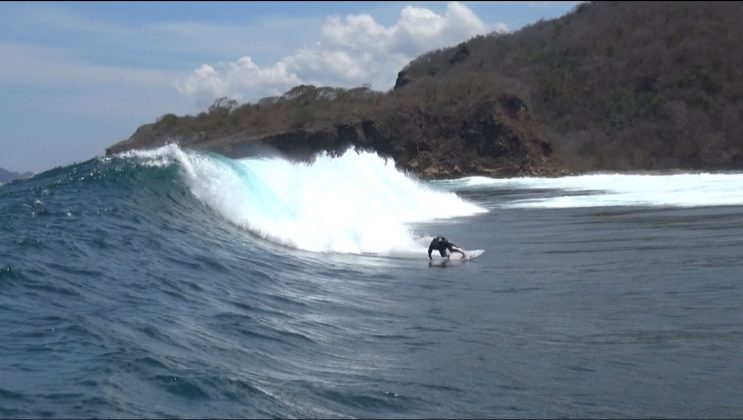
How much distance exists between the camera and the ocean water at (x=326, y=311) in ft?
24.5

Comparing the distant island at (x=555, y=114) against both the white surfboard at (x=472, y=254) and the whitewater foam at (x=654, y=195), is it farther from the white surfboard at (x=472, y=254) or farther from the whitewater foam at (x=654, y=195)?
the white surfboard at (x=472, y=254)

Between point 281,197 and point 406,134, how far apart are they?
50625 millimetres

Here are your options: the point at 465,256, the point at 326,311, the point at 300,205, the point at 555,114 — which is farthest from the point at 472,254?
the point at 555,114

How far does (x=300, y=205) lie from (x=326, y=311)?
12795 mm

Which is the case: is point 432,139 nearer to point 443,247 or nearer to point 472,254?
point 472,254

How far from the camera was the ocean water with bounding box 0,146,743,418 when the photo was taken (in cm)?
746

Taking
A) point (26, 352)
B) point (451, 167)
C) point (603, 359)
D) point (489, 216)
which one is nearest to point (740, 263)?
point (603, 359)

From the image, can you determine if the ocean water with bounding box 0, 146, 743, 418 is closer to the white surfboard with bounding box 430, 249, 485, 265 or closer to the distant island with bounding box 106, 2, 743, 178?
the white surfboard with bounding box 430, 249, 485, 265

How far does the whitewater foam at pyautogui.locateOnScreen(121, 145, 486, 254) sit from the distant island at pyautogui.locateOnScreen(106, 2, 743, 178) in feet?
126

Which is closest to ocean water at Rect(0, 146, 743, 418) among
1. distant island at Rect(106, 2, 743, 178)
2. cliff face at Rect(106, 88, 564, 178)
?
cliff face at Rect(106, 88, 564, 178)

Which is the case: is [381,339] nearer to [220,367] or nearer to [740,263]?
[220,367]

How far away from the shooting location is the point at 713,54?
89.6 metres

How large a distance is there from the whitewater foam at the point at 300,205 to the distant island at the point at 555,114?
38366mm

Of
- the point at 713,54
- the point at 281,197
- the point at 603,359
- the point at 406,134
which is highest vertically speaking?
the point at 713,54
